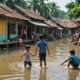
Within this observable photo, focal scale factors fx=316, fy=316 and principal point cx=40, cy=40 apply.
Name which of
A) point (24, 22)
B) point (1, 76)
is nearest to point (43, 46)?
point (1, 76)

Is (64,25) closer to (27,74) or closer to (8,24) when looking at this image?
(8,24)

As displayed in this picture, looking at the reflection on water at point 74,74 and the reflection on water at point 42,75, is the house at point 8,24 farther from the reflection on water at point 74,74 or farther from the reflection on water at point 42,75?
the reflection on water at point 74,74

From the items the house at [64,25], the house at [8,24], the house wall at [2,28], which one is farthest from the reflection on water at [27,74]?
the house at [64,25]

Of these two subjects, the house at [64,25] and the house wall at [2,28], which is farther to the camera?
the house at [64,25]

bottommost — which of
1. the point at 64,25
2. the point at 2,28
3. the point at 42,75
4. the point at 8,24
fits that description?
the point at 42,75

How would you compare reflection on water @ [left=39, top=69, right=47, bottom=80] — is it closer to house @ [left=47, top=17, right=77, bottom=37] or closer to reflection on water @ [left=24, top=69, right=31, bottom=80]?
reflection on water @ [left=24, top=69, right=31, bottom=80]

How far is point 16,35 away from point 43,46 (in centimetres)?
2014

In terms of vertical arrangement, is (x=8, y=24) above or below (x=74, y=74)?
above

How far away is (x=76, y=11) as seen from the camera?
147 feet

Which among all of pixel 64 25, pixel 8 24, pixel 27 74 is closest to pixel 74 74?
pixel 27 74

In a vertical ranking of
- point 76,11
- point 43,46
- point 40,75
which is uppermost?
point 76,11

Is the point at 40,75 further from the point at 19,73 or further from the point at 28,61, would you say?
the point at 28,61

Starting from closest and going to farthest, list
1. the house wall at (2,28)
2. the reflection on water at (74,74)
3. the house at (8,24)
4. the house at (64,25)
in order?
1. the reflection on water at (74,74)
2. the house wall at (2,28)
3. the house at (8,24)
4. the house at (64,25)

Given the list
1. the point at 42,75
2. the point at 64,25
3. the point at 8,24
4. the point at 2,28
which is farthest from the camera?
the point at 64,25
